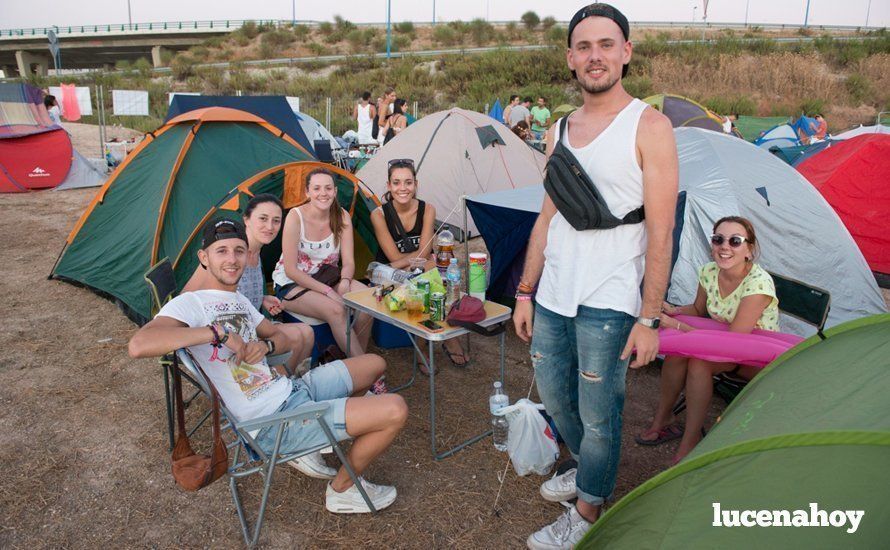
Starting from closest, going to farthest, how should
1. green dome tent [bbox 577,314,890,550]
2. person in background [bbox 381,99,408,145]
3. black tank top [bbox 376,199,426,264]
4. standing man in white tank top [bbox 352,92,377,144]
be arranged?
green dome tent [bbox 577,314,890,550] < black tank top [bbox 376,199,426,264] < person in background [bbox 381,99,408,145] < standing man in white tank top [bbox 352,92,377,144]

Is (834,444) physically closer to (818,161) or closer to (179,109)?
(818,161)

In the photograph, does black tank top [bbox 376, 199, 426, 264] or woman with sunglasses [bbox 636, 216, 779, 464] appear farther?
black tank top [bbox 376, 199, 426, 264]

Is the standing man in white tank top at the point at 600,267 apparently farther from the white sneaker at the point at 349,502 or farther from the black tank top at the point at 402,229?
the black tank top at the point at 402,229

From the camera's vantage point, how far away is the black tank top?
14.6 feet

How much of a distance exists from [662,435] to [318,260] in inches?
99.3

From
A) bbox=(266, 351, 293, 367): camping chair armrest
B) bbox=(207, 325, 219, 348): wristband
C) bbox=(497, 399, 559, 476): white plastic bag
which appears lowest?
bbox=(497, 399, 559, 476): white plastic bag

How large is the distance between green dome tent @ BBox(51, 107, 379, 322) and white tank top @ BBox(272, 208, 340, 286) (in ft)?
1.96

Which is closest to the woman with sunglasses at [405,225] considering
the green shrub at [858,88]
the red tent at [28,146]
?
the red tent at [28,146]

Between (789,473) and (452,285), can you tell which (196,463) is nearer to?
(452,285)

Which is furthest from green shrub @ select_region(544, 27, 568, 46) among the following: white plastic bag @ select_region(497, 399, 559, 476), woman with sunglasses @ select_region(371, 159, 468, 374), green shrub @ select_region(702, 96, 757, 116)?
white plastic bag @ select_region(497, 399, 559, 476)

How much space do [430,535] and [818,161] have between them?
23.8 feet

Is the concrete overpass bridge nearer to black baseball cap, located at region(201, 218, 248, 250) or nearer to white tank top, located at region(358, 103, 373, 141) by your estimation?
white tank top, located at region(358, 103, 373, 141)

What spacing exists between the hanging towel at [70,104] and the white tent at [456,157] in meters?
17.9

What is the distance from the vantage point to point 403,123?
38.4ft
